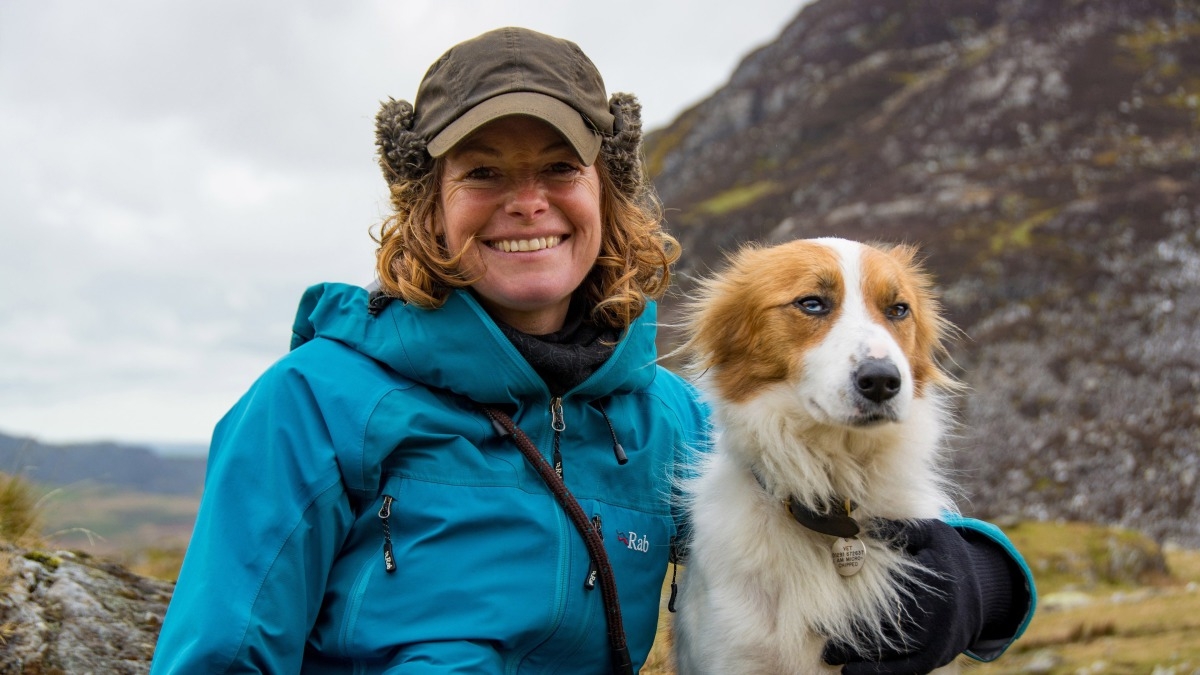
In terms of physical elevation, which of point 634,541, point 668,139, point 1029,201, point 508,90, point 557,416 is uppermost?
point 668,139

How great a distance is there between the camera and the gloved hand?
129 inches

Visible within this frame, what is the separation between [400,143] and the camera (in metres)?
3.47

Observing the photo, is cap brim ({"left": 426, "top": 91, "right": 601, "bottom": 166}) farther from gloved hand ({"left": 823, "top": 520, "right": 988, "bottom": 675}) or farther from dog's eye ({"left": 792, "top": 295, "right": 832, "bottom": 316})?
gloved hand ({"left": 823, "top": 520, "right": 988, "bottom": 675})

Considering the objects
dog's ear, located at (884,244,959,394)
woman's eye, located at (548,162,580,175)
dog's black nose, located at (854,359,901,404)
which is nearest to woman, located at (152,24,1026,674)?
woman's eye, located at (548,162,580,175)

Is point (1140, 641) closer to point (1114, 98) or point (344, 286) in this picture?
point (344, 286)

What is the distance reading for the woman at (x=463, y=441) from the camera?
9.52 feet

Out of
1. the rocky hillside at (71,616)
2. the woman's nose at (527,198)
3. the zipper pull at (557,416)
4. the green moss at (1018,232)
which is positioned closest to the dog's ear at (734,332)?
the zipper pull at (557,416)

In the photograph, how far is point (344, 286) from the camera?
343 centimetres

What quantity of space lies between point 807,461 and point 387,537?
152 centimetres

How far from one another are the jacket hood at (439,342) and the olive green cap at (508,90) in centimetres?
58

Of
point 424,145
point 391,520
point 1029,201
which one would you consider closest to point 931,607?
point 391,520

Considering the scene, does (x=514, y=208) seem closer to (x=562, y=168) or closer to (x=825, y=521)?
(x=562, y=168)

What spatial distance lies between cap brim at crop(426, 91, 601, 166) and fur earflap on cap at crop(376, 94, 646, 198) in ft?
0.59

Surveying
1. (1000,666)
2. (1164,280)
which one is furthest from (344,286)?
(1164,280)
